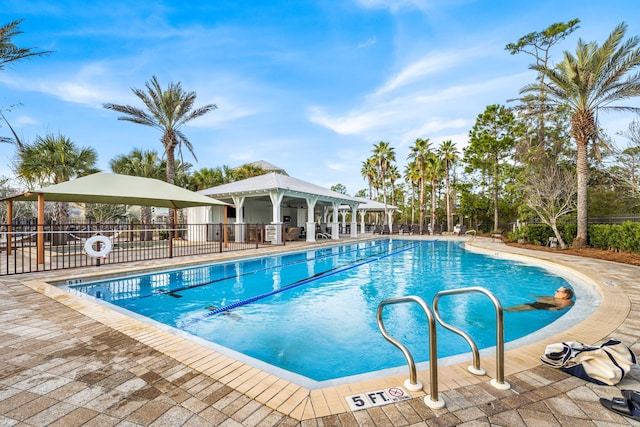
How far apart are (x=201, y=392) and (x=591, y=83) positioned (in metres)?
17.0

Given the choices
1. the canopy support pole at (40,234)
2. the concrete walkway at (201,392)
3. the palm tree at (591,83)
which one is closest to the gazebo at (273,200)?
the canopy support pole at (40,234)

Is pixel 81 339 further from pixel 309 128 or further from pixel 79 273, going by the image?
pixel 309 128

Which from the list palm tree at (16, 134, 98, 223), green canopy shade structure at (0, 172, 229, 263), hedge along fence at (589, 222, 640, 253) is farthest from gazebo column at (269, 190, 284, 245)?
hedge along fence at (589, 222, 640, 253)

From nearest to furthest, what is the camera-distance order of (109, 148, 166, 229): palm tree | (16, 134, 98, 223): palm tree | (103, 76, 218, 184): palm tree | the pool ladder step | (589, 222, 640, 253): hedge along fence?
the pool ladder step
(589, 222, 640, 253): hedge along fence
(16, 134, 98, 223): palm tree
(103, 76, 218, 184): palm tree
(109, 148, 166, 229): palm tree

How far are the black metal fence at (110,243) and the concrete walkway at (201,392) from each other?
6.12 m

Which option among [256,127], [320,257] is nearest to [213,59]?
[256,127]

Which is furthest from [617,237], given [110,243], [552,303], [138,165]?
[138,165]

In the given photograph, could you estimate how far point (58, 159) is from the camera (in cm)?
1529

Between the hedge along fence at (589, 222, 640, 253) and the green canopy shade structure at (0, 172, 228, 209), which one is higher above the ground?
the green canopy shade structure at (0, 172, 228, 209)

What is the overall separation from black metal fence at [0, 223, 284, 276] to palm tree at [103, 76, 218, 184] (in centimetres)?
441

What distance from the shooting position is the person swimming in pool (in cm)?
591

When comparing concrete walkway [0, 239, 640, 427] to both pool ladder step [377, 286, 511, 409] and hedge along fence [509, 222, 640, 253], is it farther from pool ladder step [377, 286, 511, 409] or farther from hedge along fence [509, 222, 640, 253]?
hedge along fence [509, 222, 640, 253]

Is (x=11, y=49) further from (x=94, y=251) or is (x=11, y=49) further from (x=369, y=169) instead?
(x=369, y=169)

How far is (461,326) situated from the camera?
16.6ft
